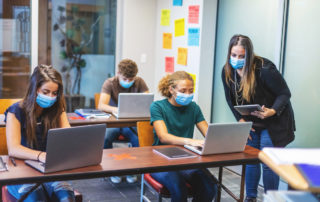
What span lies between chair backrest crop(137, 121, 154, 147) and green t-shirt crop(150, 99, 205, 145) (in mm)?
71

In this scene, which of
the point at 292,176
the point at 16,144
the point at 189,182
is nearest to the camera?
the point at 292,176

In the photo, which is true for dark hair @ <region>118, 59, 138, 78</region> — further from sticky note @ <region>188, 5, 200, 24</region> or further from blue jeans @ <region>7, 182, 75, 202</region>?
blue jeans @ <region>7, 182, 75, 202</region>

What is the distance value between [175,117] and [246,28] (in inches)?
63.4

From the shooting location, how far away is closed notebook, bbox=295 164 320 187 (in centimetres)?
125

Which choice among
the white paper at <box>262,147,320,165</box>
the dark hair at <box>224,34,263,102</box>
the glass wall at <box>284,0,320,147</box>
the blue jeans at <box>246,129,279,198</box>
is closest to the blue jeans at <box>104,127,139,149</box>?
the blue jeans at <box>246,129,279,198</box>

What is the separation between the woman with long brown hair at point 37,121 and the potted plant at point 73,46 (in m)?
2.82

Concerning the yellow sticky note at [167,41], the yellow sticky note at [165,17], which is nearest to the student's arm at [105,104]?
the yellow sticky note at [167,41]

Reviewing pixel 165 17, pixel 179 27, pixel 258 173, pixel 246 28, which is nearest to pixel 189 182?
pixel 258 173

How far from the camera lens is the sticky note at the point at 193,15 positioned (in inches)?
179

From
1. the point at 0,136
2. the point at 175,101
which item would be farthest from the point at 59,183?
the point at 175,101

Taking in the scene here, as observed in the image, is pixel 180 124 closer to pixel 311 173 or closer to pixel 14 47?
pixel 311 173

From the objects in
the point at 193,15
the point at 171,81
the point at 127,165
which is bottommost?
the point at 127,165

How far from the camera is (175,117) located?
2887 mm

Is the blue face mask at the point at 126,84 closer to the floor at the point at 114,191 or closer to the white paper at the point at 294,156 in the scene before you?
the floor at the point at 114,191
